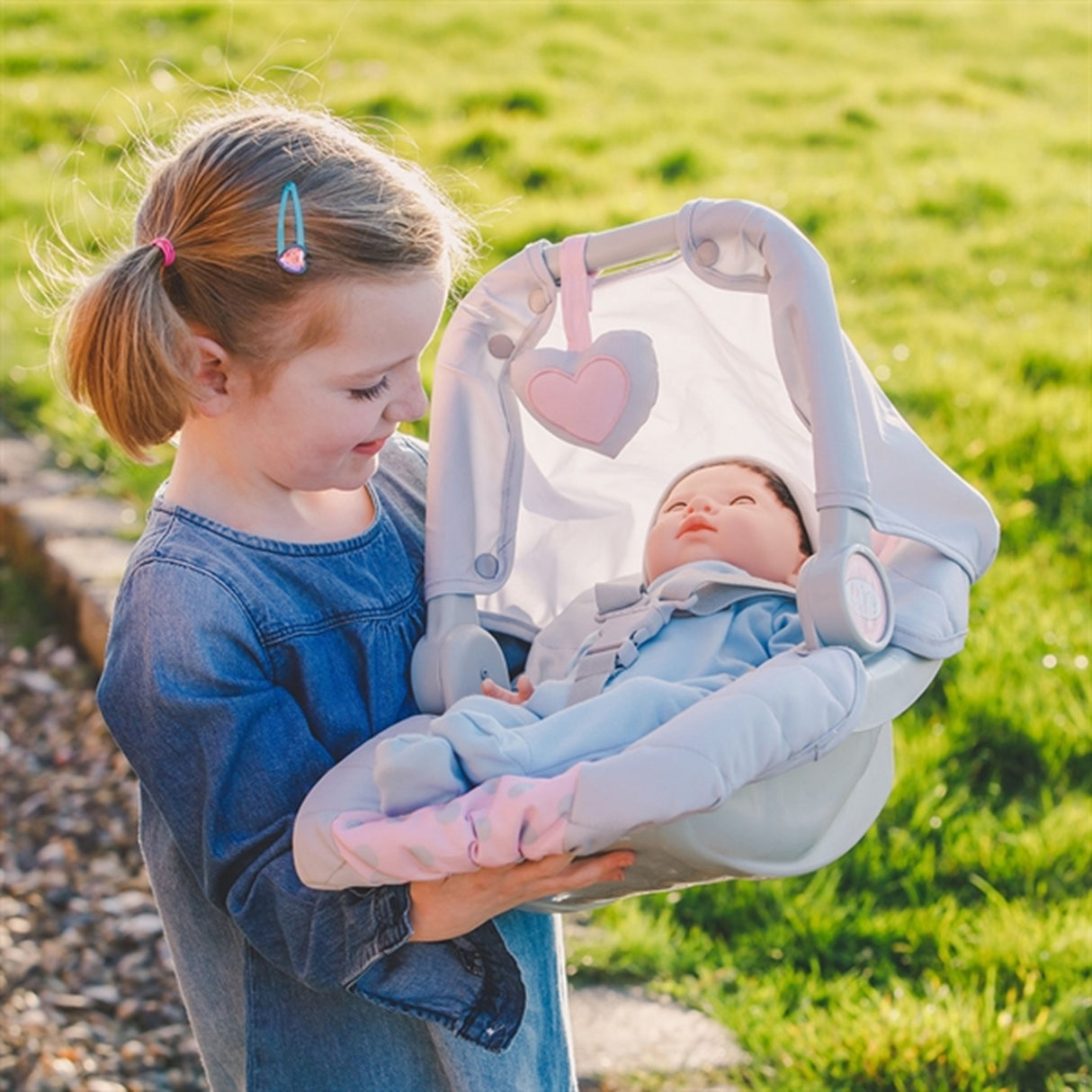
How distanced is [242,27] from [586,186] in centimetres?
270

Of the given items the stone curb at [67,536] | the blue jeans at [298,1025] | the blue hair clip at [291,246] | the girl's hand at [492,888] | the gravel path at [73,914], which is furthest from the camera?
the stone curb at [67,536]

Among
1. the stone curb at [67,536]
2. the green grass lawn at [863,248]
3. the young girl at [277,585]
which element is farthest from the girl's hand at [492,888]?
the stone curb at [67,536]

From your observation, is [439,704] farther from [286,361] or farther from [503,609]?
A: [286,361]

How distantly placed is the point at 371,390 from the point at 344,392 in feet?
0.11

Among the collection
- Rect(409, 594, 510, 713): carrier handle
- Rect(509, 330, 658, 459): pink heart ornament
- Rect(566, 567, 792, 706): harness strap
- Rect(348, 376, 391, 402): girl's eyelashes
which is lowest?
Rect(409, 594, 510, 713): carrier handle

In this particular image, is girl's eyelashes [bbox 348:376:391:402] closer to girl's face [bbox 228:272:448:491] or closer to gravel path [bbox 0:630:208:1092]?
girl's face [bbox 228:272:448:491]

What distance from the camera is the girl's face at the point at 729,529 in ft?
6.37

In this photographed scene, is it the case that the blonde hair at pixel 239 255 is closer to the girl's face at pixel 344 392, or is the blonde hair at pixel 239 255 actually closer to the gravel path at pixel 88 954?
the girl's face at pixel 344 392

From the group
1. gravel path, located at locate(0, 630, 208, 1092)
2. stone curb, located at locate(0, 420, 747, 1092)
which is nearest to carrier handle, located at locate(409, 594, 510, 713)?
stone curb, located at locate(0, 420, 747, 1092)

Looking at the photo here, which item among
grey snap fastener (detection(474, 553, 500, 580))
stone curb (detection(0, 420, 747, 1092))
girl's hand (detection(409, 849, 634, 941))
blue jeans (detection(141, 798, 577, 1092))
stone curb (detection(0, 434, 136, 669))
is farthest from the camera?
stone curb (detection(0, 434, 136, 669))

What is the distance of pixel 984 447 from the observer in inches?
154

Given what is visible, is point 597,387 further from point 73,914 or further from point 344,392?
point 73,914

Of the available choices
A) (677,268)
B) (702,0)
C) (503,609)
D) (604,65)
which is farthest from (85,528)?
(702,0)

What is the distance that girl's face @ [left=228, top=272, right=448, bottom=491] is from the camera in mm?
1606
